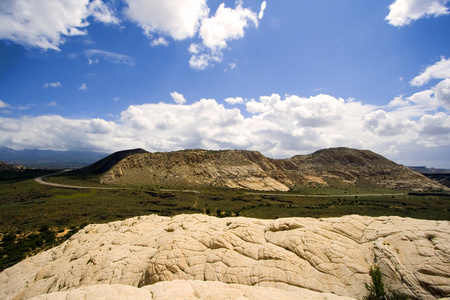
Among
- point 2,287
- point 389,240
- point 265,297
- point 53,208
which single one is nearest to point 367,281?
point 389,240

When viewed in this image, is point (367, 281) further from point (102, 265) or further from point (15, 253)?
point (15, 253)

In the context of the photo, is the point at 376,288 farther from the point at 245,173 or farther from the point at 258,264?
the point at 245,173

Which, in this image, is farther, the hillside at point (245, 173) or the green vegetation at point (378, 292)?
the hillside at point (245, 173)

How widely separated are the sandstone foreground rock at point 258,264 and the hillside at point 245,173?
7811cm

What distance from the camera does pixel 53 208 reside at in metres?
45.4

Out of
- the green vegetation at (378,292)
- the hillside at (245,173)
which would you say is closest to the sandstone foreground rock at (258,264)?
the green vegetation at (378,292)

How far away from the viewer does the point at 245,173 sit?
107938mm

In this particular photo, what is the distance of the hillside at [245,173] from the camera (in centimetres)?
10075

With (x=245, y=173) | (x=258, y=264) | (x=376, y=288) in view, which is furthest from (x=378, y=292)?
(x=245, y=173)

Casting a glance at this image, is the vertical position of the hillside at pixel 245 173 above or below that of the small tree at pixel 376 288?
above

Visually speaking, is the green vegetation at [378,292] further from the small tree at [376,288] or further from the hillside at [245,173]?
the hillside at [245,173]

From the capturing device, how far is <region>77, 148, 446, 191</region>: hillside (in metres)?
101

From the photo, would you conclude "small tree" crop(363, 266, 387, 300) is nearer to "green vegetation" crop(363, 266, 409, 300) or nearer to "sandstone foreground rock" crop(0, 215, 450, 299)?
"green vegetation" crop(363, 266, 409, 300)

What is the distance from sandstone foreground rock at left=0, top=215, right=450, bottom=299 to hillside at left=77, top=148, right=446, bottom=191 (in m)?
78.1
